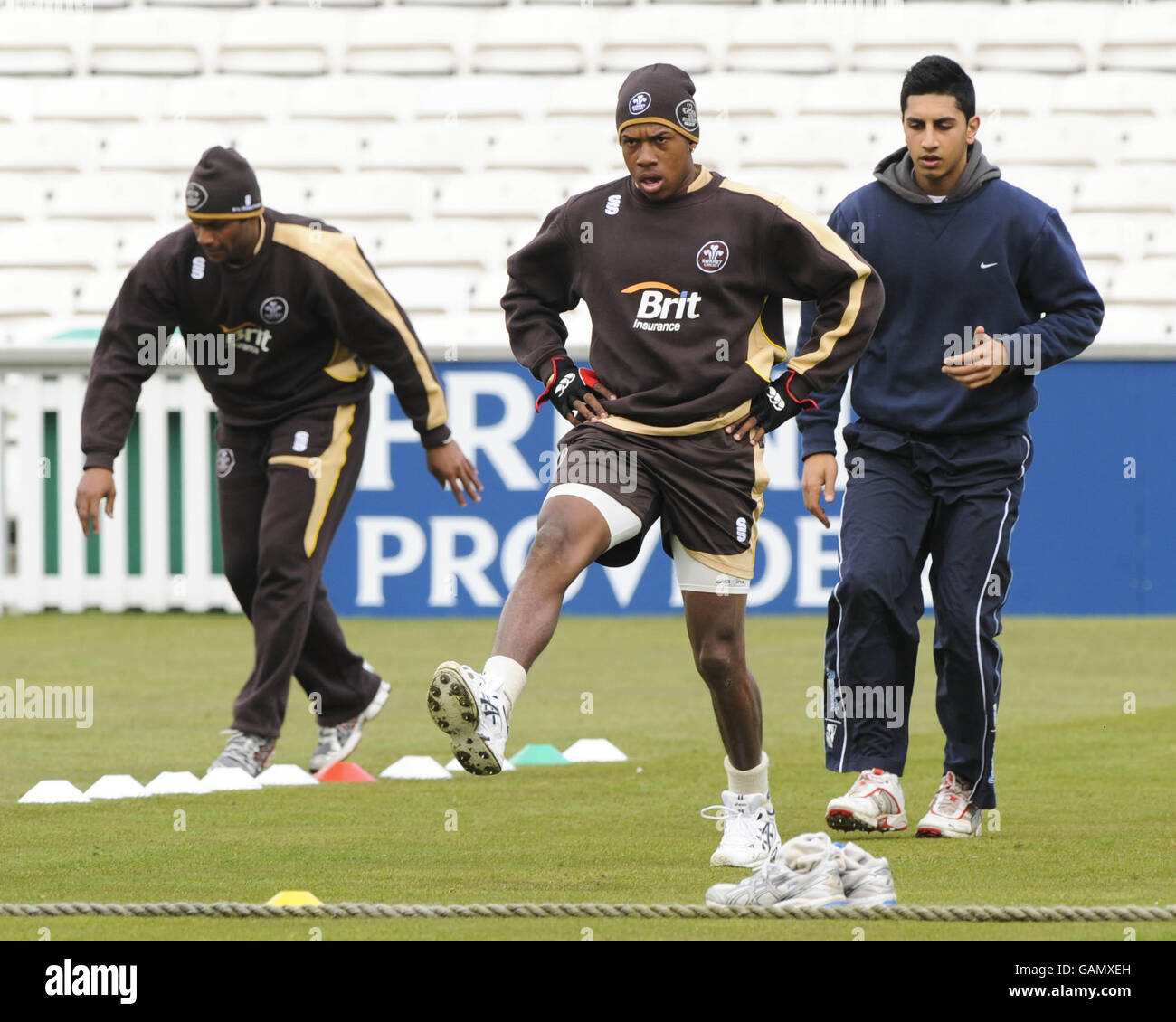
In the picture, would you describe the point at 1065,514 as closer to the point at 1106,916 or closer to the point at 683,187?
the point at 683,187

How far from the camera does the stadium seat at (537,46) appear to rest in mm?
19078

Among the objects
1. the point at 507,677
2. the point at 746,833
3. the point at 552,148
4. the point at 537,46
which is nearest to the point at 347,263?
the point at 746,833

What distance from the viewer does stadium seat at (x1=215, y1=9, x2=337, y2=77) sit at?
19.4 m

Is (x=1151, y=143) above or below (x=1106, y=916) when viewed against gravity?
above

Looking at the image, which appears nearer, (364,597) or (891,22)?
(364,597)

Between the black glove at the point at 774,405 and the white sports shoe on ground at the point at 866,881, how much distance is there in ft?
3.95

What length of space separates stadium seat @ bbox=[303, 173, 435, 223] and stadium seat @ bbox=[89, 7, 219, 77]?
3370mm

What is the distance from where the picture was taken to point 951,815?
598 cm

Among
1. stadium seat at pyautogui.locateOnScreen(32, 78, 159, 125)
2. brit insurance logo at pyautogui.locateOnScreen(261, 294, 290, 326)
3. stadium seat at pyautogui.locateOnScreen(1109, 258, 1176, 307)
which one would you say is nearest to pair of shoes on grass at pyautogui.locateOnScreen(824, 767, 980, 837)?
brit insurance logo at pyautogui.locateOnScreen(261, 294, 290, 326)

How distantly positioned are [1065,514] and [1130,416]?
70 centimetres

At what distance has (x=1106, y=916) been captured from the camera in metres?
4.24

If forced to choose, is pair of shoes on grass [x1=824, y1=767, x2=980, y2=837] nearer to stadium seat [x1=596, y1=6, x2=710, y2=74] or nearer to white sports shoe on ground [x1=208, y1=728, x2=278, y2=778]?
white sports shoe on ground [x1=208, y1=728, x2=278, y2=778]

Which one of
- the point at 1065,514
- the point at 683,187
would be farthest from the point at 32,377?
the point at 683,187

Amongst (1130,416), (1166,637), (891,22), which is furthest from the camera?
(891,22)
